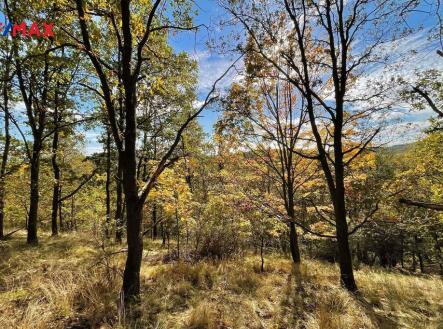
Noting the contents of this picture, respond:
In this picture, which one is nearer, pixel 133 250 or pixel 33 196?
pixel 133 250

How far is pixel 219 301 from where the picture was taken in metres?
4.61

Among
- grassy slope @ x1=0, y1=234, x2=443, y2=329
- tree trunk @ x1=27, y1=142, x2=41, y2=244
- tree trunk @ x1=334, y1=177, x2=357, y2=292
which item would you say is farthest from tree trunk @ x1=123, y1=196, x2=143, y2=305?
tree trunk @ x1=27, y1=142, x2=41, y2=244

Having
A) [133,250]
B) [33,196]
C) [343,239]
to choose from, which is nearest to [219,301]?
[133,250]

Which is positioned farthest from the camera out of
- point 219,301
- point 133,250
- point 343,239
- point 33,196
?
point 33,196

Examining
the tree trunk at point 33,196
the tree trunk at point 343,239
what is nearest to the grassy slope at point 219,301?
the tree trunk at point 343,239

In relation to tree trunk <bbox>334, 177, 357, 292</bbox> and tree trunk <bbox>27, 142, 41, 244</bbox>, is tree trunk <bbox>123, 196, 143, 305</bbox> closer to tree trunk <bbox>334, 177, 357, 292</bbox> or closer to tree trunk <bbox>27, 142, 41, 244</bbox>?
tree trunk <bbox>334, 177, 357, 292</bbox>

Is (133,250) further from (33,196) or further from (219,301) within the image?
(33,196)

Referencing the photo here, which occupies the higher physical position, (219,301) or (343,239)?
(343,239)

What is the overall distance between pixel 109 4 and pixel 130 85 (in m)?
1.21

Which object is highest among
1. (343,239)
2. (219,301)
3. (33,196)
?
(33,196)

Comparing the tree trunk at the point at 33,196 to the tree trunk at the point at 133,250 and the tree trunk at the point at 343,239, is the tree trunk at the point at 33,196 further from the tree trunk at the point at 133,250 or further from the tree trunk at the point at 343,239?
the tree trunk at the point at 343,239

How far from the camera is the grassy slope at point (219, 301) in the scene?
3.73m

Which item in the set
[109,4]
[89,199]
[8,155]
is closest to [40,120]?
[8,155]

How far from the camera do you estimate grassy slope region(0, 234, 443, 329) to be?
3.73m
